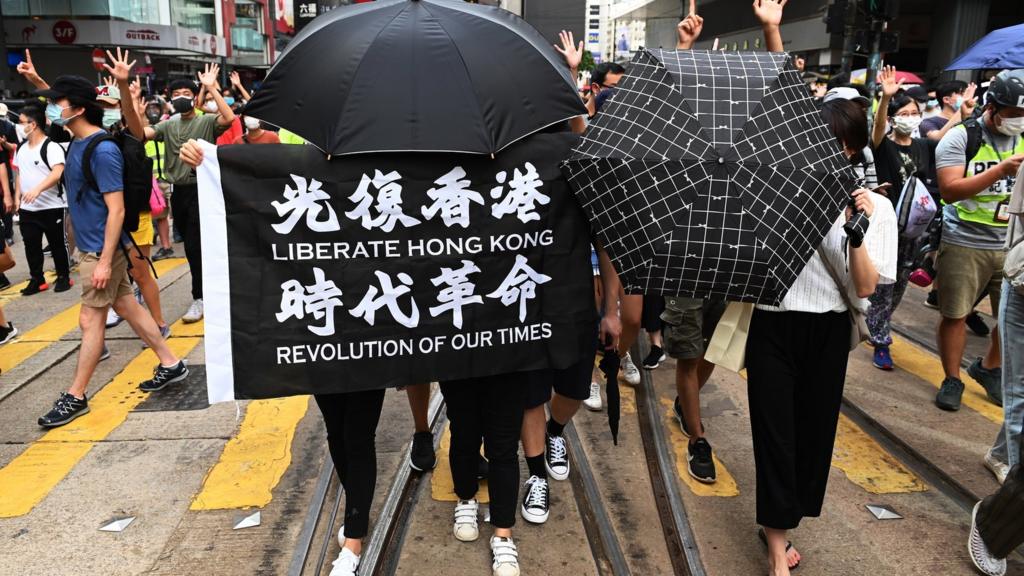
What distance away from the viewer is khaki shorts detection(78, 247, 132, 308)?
15.3 feet

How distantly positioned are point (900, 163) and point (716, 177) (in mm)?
3749

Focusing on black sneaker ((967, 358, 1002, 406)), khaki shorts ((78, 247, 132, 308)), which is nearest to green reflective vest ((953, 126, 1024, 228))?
black sneaker ((967, 358, 1002, 406))

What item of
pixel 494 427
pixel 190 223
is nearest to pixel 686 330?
pixel 494 427

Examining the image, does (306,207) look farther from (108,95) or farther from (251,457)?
(108,95)

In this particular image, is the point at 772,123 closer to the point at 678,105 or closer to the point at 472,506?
the point at 678,105

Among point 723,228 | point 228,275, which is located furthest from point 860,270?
point 228,275

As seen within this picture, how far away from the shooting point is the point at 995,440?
438 centimetres

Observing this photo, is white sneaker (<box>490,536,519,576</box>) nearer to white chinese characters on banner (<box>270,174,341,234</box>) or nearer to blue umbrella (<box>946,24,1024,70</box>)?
white chinese characters on banner (<box>270,174,341,234</box>)

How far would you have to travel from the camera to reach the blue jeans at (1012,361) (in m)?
3.63

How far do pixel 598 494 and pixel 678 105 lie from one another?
80.2 inches

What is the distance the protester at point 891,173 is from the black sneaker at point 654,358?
1.44m

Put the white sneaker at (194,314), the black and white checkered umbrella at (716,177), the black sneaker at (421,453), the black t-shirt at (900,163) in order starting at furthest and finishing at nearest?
the white sneaker at (194,314)
the black t-shirt at (900,163)
the black sneaker at (421,453)
the black and white checkered umbrella at (716,177)

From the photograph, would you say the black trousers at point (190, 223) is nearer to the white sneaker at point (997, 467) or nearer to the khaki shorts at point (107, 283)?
the khaki shorts at point (107, 283)

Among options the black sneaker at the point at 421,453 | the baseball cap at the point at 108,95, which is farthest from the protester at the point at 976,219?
the baseball cap at the point at 108,95
